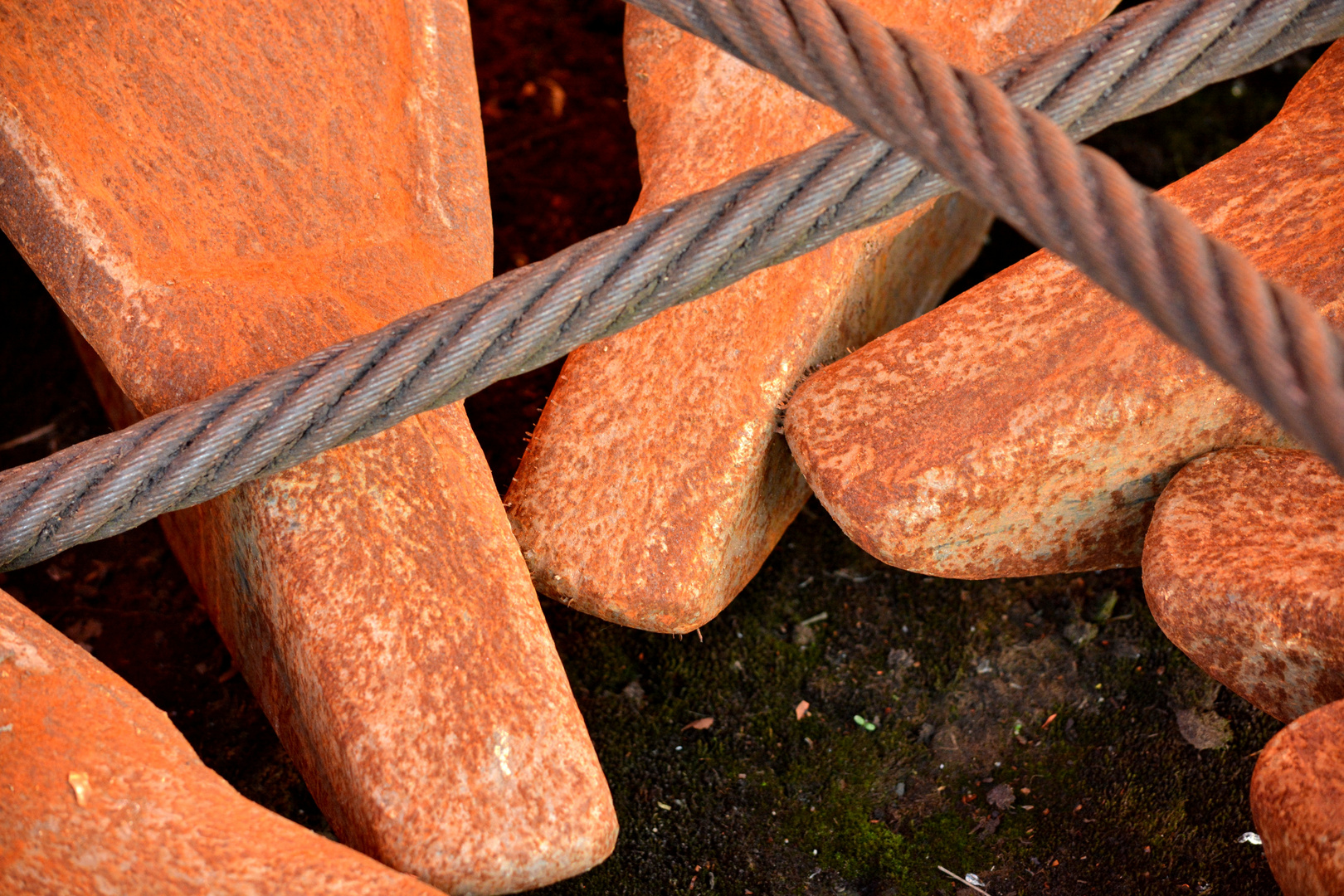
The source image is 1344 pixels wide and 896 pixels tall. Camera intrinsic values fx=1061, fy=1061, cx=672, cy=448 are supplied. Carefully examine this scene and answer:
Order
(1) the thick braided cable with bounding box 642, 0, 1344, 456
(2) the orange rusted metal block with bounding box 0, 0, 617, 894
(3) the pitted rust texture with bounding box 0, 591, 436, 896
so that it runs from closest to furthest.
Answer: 1. (1) the thick braided cable with bounding box 642, 0, 1344, 456
2. (3) the pitted rust texture with bounding box 0, 591, 436, 896
3. (2) the orange rusted metal block with bounding box 0, 0, 617, 894

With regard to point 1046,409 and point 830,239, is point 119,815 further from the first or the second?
point 1046,409

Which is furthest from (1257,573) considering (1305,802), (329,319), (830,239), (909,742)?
(329,319)

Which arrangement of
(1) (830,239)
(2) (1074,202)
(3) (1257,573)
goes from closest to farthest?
(2) (1074,202) → (1) (830,239) → (3) (1257,573)

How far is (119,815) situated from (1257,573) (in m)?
0.94

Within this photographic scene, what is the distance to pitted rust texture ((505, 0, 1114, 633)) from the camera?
1.08 metres

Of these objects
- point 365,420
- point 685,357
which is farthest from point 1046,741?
point 365,420

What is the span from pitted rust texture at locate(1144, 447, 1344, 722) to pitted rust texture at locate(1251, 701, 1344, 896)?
7 cm

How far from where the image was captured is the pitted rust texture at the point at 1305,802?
30.7 inches

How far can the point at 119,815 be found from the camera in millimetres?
769

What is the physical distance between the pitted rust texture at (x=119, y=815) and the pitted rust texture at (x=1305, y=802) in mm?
653

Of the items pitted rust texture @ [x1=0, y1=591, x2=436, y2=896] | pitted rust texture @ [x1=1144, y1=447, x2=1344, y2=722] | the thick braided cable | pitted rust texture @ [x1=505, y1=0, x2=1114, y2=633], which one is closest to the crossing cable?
the thick braided cable

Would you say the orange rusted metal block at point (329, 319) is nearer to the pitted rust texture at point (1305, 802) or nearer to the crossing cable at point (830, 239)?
the crossing cable at point (830, 239)

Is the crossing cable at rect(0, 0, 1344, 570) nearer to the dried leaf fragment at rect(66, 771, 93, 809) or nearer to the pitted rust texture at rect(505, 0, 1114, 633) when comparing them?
the dried leaf fragment at rect(66, 771, 93, 809)

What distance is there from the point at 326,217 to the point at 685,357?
40cm
